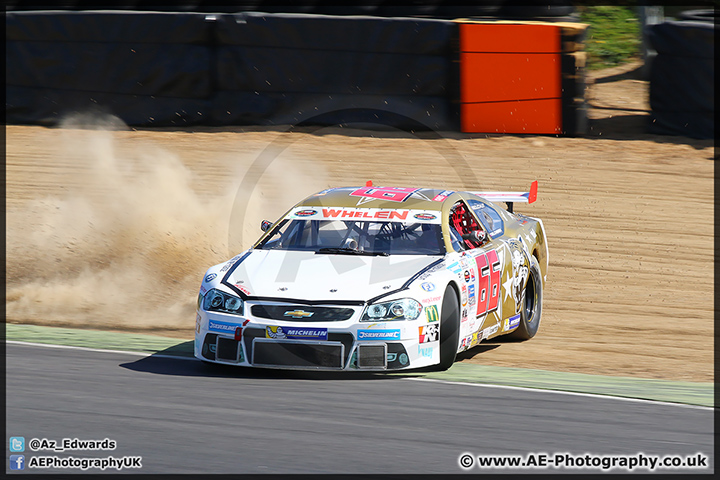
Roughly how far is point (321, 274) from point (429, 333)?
2.70 ft

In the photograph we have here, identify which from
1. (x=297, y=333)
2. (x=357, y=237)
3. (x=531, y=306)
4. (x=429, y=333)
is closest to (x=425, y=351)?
(x=429, y=333)

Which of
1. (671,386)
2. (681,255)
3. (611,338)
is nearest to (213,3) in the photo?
(681,255)

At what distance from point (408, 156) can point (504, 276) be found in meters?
7.73

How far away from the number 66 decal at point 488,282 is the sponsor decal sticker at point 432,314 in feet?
2.18

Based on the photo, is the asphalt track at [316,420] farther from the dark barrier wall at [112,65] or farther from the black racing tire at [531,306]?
the dark barrier wall at [112,65]

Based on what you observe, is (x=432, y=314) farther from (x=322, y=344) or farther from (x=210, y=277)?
(x=210, y=277)

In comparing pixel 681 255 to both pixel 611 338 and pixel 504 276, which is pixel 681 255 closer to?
pixel 611 338

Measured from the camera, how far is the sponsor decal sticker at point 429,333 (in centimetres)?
619

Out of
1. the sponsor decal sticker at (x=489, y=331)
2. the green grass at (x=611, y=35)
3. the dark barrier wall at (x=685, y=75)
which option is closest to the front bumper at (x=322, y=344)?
the sponsor decal sticker at (x=489, y=331)

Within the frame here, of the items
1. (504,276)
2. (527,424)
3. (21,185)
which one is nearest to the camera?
(527,424)

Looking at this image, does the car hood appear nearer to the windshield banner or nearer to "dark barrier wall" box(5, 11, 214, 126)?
the windshield banner

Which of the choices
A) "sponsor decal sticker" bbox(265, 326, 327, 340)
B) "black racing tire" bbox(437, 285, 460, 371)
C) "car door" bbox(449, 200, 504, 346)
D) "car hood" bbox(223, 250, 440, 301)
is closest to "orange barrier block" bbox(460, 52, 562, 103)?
"car door" bbox(449, 200, 504, 346)

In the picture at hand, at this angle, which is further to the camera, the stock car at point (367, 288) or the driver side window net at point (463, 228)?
the driver side window net at point (463, 228)

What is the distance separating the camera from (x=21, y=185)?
13.8 meters
